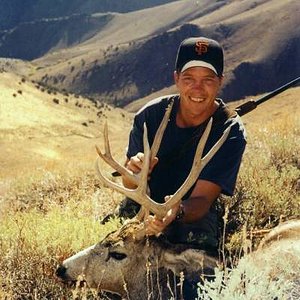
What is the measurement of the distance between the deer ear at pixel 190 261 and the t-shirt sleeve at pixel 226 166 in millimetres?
838

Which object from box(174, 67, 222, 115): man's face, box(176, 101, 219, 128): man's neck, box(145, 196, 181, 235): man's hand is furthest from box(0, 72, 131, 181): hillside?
box(145, 196, 181, 235): man's hand

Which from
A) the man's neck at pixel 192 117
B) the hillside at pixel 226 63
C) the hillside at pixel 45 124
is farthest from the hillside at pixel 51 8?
Result: the man's neck at pixel 192 117

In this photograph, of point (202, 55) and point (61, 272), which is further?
point (202, 55)

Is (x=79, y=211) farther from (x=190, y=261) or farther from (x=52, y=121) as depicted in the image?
(x=52, y=121)

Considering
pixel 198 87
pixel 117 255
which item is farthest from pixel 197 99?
pixel 117 255

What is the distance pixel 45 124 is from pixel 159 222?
32.5 metres

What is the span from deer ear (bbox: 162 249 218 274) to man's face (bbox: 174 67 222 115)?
4.49 feet

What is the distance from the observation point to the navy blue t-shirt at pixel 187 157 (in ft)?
15.9

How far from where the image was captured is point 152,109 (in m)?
5.46

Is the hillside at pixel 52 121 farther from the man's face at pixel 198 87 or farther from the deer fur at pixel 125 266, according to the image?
the deer fur at pixel 125 266

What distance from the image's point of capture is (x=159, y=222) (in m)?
4.27

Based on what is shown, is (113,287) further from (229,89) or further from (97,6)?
(97,6)

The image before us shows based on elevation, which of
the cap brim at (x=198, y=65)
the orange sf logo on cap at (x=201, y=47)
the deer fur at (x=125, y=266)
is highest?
the orange sf logo on cap at (x=201, y=47)

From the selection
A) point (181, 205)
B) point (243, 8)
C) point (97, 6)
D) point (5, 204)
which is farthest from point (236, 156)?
point (97, 6)
